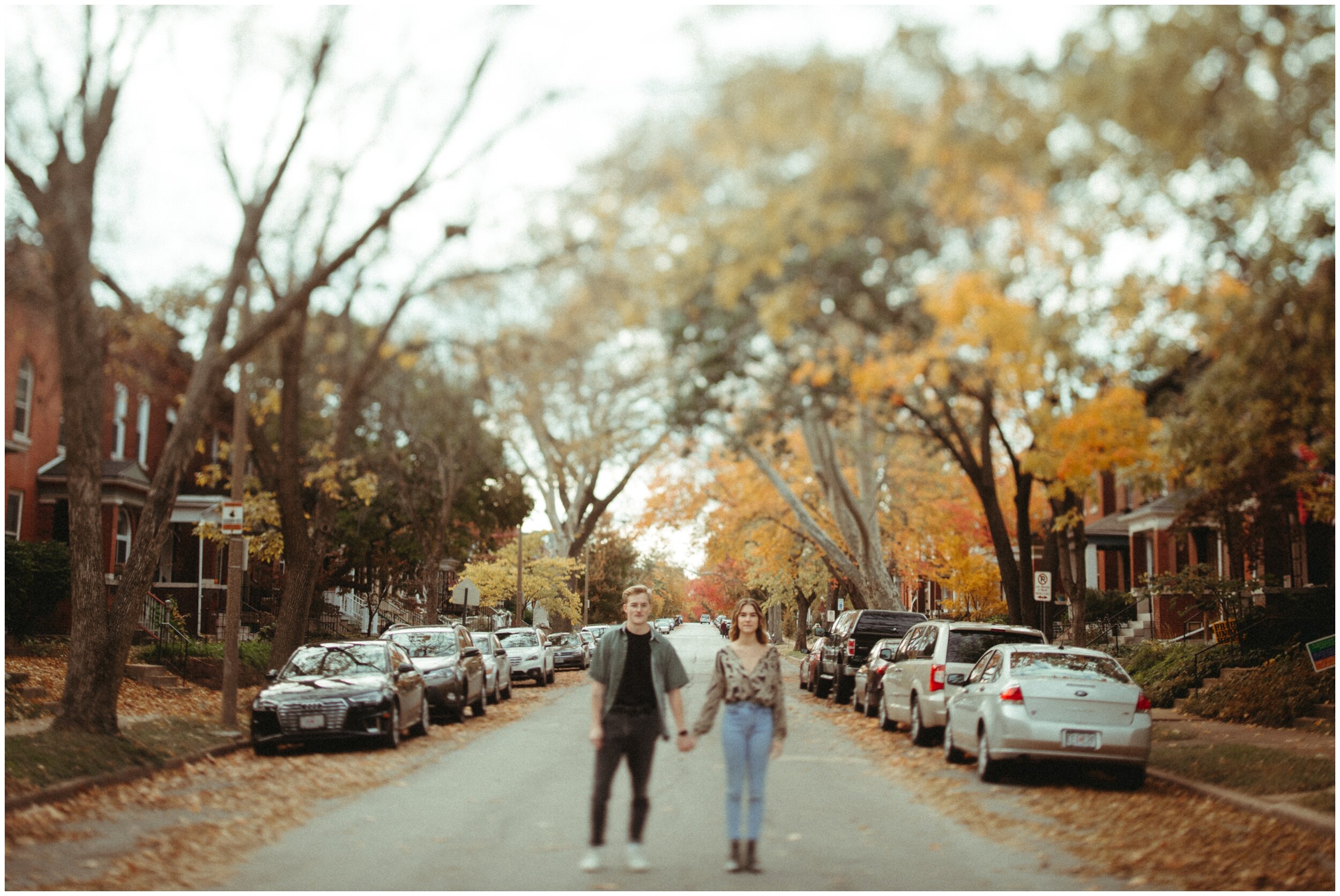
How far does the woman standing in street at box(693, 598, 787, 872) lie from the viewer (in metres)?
8.24

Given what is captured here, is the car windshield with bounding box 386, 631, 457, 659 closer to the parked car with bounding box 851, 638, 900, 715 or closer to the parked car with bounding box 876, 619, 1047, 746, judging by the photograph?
the parked car with bounding box 851, 638, 900, 715

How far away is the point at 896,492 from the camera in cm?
3550

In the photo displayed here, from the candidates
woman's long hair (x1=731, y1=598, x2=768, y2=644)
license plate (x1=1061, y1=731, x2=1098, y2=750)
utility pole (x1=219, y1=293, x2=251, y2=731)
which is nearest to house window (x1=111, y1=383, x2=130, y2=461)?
utility pole (x1=219, y1=293, x2=251, y2=731)

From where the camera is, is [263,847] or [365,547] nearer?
[263,847]

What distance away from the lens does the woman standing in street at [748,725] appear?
8.24 m

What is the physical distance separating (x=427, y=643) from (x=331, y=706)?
6.14 meters

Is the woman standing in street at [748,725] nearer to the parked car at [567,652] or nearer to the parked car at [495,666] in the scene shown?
the parked car at [495,666]

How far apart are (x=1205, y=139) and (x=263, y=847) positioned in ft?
26.7

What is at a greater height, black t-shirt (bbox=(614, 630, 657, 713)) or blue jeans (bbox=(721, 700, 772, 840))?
black t-shirt (bbox=(614, 630, 657, 713))

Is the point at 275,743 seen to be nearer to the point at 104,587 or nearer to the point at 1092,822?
the point at 104,587

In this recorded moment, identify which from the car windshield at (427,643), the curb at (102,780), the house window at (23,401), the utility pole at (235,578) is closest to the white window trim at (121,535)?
the house window at (23,401)

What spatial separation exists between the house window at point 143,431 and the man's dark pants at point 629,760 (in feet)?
93.1

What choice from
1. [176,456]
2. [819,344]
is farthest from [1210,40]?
[176,456]

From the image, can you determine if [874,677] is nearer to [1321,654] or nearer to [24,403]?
[1321,654]
